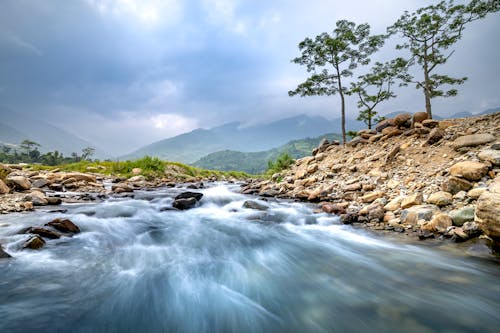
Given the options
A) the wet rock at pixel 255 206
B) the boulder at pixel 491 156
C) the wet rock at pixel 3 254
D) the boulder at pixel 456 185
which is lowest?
the wet rock at pixel 255 206

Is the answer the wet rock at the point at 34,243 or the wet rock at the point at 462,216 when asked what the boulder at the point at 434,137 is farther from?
the wet rock at the point at 34,243

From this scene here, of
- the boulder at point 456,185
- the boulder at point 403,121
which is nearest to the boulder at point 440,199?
the boulder at point 456,185

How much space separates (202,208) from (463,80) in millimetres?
20756

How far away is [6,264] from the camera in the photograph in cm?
389

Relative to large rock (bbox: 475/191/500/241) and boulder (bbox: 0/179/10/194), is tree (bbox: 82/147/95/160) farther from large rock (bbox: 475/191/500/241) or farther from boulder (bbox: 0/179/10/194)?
large rock (bbox: 475/191/500/241)

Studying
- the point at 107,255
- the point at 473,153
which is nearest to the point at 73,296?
the point at 107,255

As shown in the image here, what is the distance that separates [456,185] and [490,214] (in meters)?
2.91

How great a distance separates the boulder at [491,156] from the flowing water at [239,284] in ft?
12.9

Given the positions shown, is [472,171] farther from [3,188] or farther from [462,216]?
[3,188]

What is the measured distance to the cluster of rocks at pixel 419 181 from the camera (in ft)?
17.6

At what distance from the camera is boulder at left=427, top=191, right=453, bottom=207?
20.0 feet

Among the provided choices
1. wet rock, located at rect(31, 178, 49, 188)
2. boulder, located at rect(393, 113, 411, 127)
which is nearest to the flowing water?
wet rock, located at rect(31, 178, 49, 188)

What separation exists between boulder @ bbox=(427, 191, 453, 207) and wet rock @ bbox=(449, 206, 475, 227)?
648 mm

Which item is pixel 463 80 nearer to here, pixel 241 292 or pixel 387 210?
pixel 387 210
